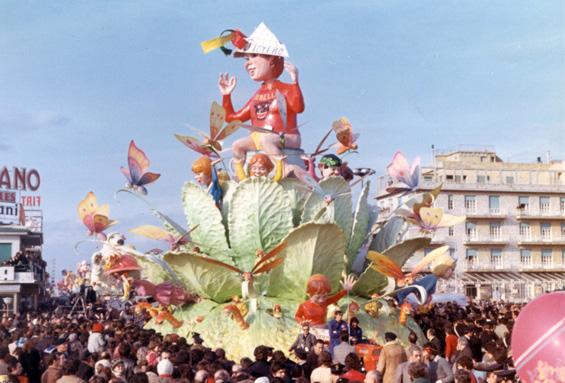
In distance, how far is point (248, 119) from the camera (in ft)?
78.9

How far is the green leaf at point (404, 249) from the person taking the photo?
71.5 feet

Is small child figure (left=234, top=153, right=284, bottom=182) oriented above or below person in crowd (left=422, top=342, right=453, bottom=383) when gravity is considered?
above

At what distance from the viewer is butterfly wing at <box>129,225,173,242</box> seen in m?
23.7

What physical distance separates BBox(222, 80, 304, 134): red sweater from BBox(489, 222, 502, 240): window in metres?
43.2

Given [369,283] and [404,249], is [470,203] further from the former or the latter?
[369,283]

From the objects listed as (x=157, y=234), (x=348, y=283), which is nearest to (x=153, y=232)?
(x=157, y=234)

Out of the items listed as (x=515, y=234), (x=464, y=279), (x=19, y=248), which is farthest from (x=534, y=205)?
(x=19, y=248)

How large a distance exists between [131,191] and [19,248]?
36.1 m

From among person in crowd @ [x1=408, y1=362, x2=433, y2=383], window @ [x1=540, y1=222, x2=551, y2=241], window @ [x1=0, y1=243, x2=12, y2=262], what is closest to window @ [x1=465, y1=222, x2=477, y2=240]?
window @ [x1=540, y1=222, x2=551, y2=241]

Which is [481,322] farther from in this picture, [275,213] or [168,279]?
[168,279]

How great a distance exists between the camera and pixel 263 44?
23125 millimetres

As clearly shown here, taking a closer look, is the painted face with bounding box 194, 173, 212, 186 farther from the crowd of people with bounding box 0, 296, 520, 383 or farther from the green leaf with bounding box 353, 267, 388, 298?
the crowd of people with bounding box 0, 296, 520, 383

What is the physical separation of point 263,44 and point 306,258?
6.30 m

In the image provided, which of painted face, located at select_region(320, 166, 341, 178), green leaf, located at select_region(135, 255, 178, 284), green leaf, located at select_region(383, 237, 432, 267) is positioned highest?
painted face, located at select_region(320, 166, 341, 178)
